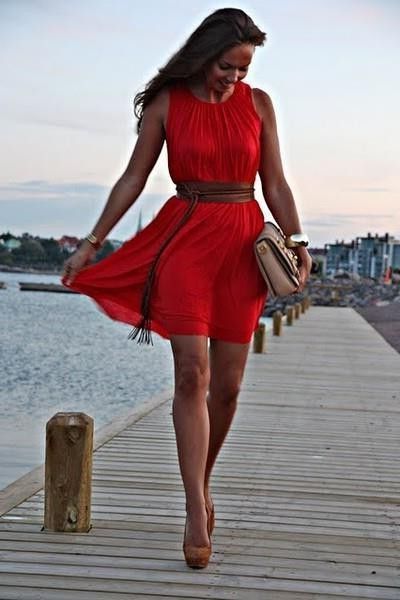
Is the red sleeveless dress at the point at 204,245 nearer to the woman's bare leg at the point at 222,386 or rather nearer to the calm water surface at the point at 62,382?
the woman's bare leg at the point at 222,386

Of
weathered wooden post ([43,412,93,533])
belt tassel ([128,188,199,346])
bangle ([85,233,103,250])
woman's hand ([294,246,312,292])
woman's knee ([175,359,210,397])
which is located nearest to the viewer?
woman's knee ([175,359,210,397])

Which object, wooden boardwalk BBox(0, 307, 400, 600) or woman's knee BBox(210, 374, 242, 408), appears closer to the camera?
wooden boardwalk BBox(0, 307, 400, 600)

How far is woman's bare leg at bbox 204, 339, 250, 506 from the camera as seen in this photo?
417 centimetres

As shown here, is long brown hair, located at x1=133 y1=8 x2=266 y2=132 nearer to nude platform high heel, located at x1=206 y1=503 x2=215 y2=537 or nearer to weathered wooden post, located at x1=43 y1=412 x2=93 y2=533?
weathered wooden post, located at x1=43 y1=412 x2=93 y2=533

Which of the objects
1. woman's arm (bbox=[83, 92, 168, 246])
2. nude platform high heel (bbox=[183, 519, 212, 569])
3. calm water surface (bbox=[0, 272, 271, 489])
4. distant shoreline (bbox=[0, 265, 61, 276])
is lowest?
distant shoreline (bbox=[0, 265, 61, 276])

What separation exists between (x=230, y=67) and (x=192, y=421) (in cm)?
121

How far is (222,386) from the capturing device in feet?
14.0

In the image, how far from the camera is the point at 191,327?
13.0 feet

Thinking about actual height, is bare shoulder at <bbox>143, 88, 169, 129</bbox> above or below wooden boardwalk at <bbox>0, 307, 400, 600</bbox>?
above

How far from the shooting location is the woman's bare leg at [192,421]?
3.97 metres

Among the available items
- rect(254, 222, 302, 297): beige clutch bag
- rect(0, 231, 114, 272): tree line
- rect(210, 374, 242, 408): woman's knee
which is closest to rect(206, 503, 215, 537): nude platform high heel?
rect(210, 374, 242, 408): woman's knee

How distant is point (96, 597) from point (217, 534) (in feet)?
3.69

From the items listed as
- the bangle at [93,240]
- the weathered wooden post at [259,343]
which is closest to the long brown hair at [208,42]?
the bangle at [93,240]

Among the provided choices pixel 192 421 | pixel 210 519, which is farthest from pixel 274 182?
pixel 210 519
